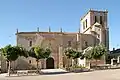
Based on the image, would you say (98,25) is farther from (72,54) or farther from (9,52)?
(9,52)

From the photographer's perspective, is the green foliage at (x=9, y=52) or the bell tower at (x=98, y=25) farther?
the bell tower at (x=98, y=25)

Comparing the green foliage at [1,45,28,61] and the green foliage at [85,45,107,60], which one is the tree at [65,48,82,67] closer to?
the green foliage at [85,45,107,60]

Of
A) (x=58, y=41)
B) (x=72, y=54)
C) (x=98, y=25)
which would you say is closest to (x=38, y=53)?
(x=72, y=54)

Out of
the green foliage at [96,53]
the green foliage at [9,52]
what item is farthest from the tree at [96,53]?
the green foliage at [9,52]

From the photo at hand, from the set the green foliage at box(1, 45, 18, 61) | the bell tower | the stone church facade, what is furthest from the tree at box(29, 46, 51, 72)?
the bell tower

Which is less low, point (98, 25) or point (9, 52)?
point (98, 25)

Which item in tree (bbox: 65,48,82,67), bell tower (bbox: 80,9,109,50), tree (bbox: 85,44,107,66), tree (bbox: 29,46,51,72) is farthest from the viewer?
bell tower (bbox: 80,9,109,50)

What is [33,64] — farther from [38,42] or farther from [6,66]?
[6,66]

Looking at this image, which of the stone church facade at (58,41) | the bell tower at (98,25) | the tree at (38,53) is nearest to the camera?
the tree at (38,53)

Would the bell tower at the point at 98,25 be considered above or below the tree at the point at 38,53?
above

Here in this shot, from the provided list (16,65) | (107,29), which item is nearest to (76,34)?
(107,29)

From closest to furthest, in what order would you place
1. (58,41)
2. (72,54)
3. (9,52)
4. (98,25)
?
1. (9,52)
2. (72,54)
3. (58,41)
4. (98,25)

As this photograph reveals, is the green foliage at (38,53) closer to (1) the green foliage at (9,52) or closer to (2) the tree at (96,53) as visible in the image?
(1) the green foliage at (9,52)

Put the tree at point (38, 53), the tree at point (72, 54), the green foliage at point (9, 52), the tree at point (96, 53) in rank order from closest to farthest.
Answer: the green foliage at point (9, 52) < the tree at point (38, 53) < the tree at point (96, 53) < the tree at point (72, 54)
